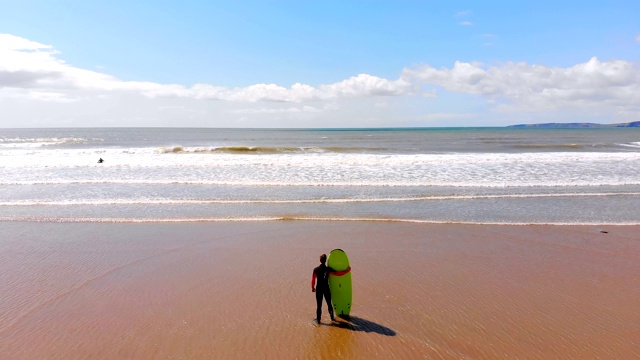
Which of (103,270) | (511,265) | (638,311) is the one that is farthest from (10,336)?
(638,311)

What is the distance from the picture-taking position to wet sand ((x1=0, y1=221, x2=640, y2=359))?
623cm

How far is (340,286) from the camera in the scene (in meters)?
6.89

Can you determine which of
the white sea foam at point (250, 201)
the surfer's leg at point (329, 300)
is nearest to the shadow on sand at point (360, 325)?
the surfer's leg at point (329, 300)

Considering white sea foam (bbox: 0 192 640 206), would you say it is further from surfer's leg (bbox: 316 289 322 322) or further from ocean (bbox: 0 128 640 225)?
surfer's leg (bbox: 316 289 322 322)

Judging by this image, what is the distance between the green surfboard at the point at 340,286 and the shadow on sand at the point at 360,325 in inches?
5.0

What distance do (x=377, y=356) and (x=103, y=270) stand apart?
6.40 meters

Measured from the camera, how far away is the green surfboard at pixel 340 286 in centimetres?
688

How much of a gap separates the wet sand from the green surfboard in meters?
0.30

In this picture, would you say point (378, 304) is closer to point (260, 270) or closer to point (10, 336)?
point (260, 270)

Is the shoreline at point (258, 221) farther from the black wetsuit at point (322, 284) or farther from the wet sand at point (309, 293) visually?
the black wetsuit at point (322, 284)

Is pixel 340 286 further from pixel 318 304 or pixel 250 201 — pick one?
pixel 250 201

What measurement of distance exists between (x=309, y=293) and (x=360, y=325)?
59.3 inches

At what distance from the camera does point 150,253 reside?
33.9 ft

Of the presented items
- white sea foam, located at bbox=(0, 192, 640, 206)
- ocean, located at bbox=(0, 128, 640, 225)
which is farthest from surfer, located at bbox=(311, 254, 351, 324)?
white sea foam, located at bbox=(0, 192, 640, 206)
